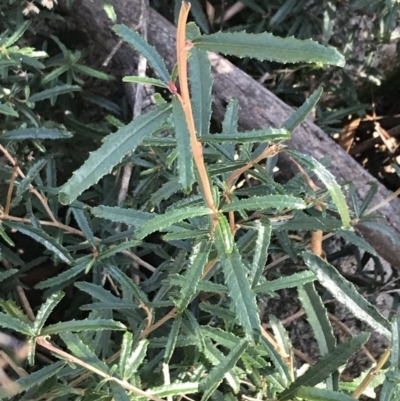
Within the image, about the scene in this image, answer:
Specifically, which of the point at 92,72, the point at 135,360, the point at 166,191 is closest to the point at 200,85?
the point at 166,191

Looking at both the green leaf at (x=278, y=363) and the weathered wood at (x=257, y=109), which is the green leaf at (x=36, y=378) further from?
the weathered wood at (x=257, y=109)

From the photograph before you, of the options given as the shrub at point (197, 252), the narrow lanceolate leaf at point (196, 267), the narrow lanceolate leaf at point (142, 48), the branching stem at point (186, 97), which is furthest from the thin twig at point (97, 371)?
the narrow lanceolate leaf at point (142, 48)

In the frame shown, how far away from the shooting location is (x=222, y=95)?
1.11m

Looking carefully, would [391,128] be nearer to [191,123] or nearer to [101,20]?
[101,20]

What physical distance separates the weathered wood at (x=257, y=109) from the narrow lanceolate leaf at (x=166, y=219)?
0.65m

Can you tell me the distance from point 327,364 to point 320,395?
0.05 metres

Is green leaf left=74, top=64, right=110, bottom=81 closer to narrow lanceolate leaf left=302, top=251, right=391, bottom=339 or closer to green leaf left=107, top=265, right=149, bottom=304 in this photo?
green leaf left=107, top=265, right=149, bottom=304

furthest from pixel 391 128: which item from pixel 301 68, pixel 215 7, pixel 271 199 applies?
pixel 271 199

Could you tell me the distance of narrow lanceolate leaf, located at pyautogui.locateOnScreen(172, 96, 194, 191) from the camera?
386mm

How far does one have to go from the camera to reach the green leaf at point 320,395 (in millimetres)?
551

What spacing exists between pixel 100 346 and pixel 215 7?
101 cm

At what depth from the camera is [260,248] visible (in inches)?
23.6

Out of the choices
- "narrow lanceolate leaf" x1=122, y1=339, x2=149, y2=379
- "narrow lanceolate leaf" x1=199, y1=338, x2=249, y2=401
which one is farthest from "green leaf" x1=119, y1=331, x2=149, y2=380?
"narrow lanceolate leaf" x1=199, y1=338, x2=249, y2=401

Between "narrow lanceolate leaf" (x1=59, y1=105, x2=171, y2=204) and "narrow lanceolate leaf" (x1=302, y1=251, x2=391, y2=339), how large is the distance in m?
0.28
